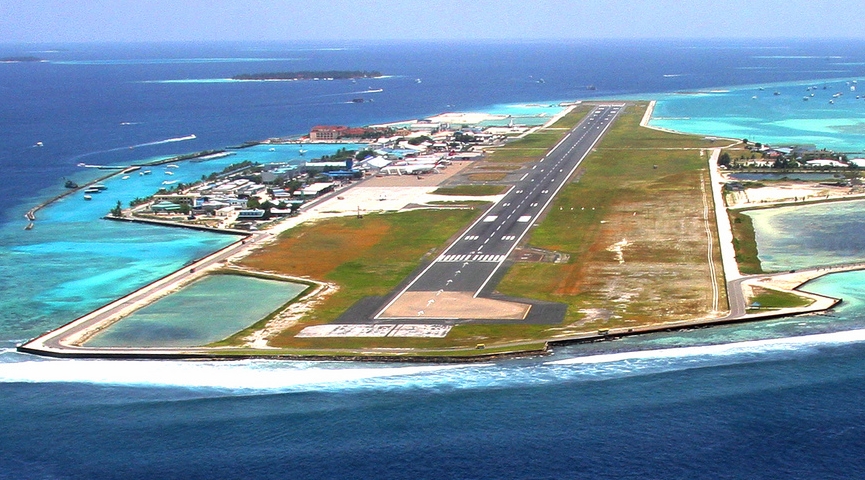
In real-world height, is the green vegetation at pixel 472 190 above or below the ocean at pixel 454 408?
above

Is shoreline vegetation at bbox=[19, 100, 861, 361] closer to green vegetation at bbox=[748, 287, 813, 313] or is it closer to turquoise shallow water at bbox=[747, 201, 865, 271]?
green vegetation at bbox=[748, 287, 813, 313]

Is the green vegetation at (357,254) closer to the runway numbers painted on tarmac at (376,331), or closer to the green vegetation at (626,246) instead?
the runway numbers painted on tarmac at (376,331)

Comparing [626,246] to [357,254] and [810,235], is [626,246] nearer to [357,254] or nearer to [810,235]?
[810,235]

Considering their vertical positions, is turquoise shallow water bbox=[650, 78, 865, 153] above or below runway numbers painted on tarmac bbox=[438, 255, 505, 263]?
above

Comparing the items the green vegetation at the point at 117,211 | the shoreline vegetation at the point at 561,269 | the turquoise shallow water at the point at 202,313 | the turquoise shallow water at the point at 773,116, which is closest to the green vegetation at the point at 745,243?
the shoreline vegetation at the point at 561,269

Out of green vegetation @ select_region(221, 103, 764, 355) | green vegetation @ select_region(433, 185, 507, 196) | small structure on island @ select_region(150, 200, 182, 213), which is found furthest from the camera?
green vegetation @ select_region(433, 185, 507, 196)

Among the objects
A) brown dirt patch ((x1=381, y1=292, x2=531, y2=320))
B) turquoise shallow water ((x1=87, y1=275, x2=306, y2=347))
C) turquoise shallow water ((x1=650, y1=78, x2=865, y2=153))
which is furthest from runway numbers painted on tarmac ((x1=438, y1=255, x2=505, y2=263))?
turquoise shallow water ((x1=650, y1=78, x2=865, y2=153))
